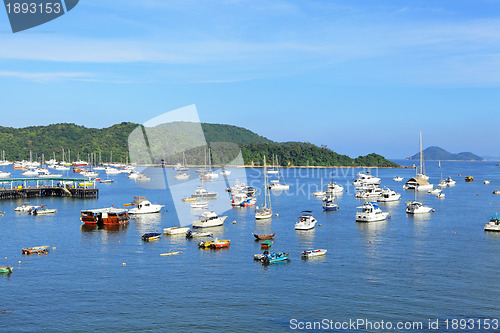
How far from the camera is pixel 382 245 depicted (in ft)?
215

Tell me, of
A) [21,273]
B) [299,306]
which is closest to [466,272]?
[299,306]

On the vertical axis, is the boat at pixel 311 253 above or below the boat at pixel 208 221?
below

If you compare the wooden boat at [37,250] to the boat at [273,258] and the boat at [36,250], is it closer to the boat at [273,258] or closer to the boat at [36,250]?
the boat at [36,250]

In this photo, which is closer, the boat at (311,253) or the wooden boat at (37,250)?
the boat at (311,253)

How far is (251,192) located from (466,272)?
88127 millimetres

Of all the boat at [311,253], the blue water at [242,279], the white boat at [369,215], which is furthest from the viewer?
the white boat at [369,215]

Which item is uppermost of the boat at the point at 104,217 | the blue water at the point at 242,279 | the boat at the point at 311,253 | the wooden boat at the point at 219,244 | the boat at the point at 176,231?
the boat at the point at 104,217

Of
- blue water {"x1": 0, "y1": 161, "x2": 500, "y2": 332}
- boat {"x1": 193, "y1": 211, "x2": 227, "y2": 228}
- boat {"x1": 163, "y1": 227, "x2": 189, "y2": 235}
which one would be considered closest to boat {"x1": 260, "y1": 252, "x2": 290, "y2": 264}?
blue water {"x1": 0, "y1": 161, "x2": 500, "y2": 332}

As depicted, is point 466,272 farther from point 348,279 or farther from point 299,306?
point 299,306

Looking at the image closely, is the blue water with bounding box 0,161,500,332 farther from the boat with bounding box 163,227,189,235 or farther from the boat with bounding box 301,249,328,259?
the boat with bounding box 163,227,189,235

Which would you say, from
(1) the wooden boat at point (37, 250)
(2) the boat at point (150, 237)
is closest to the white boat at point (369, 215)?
(2) the boat at point (150, 237)

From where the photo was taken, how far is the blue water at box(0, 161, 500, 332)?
Answer: 3922 cm

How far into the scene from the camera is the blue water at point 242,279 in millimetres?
39219

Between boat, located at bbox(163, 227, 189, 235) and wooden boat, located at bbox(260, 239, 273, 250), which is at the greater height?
boat, located at bbox(163, 227, 189, 235)
